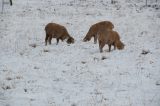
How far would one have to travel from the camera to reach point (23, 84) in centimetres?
1278

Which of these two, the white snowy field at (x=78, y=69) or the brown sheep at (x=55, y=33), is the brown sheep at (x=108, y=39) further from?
the brown sheep at (x=55, y=33)

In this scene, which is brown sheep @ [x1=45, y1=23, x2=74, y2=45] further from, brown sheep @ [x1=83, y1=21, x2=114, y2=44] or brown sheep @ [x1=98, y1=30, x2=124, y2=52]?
brown sheep @ [x1=98, y1=30, x2=124, y2=52]

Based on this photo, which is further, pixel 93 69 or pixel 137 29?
pixel 137 29

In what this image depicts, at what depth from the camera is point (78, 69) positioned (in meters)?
14.7

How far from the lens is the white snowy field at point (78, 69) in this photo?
37.1 ft

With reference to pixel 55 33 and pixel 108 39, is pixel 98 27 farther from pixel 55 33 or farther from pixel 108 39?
pixel 108 39

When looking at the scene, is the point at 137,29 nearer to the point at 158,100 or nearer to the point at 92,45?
the point at 92,45

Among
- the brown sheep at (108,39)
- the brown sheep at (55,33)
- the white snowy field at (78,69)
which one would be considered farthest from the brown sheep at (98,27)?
the brown sheep at (108,39)

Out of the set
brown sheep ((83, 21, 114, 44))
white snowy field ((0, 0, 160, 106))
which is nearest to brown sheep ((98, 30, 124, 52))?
white snowy field ((0, 0, 160, 106))

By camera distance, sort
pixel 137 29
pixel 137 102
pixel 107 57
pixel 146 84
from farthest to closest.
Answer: pixel 137 29
pixel 107 57
pixel 146 84
pixel 137 102

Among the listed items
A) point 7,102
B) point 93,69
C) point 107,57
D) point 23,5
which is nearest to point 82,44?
point 107,57

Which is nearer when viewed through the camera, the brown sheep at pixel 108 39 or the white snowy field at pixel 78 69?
the white snowy field at pixel 78 69

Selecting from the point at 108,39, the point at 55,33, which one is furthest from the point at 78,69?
the point at 55,33

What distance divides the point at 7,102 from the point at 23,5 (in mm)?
31101
